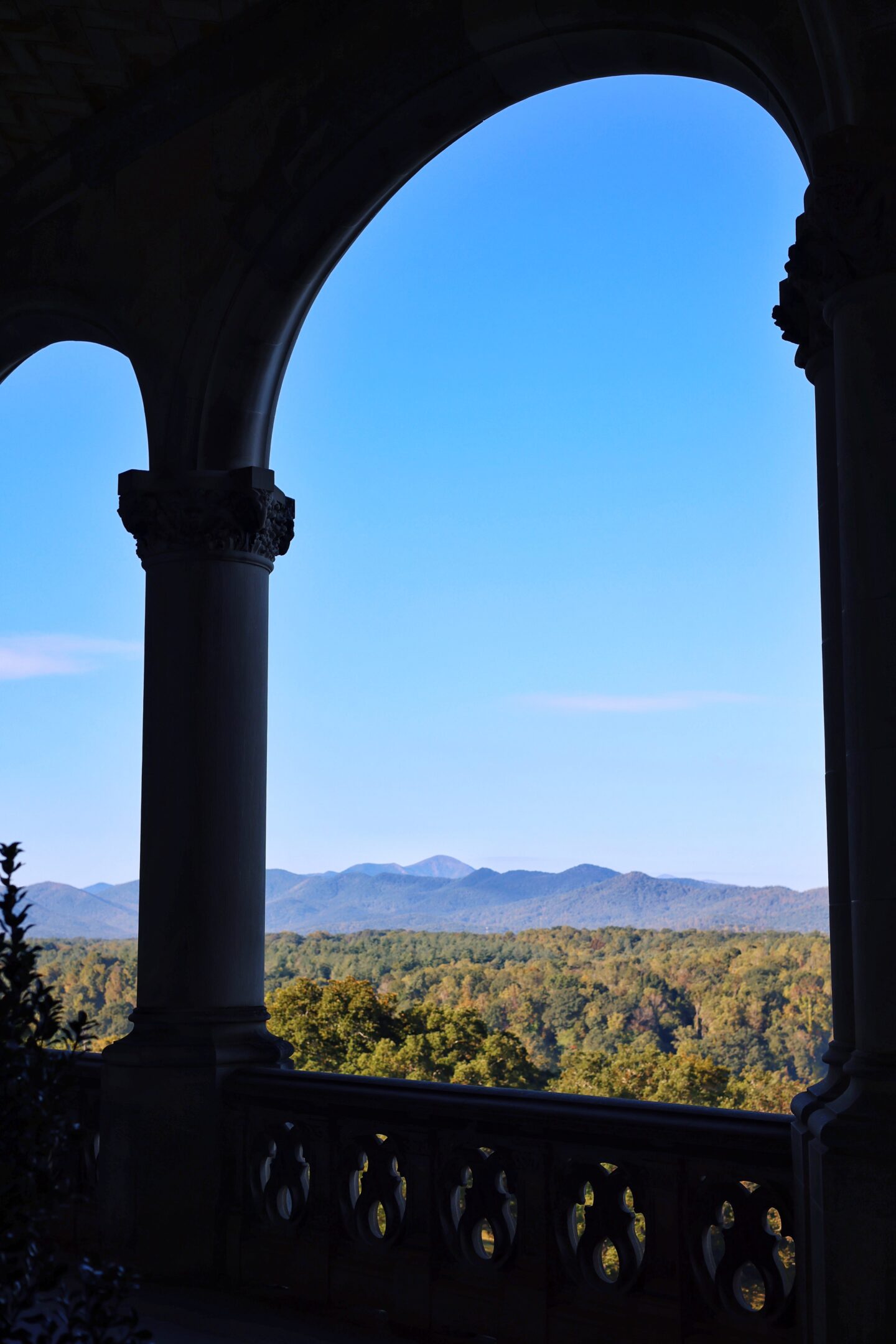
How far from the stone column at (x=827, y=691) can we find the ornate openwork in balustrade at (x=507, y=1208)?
24 cm

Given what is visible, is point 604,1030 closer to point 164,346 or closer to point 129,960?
point 129,960

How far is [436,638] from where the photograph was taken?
10462cm

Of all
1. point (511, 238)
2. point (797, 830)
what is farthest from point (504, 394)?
point (797, 830)

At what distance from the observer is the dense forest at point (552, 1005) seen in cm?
2920

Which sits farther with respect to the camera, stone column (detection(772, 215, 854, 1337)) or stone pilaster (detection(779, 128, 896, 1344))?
stone column (detection(772, 215, 854, 1337))

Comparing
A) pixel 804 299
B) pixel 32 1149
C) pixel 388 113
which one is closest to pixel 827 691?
pixel 804 299

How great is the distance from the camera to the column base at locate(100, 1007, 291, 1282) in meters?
6.55

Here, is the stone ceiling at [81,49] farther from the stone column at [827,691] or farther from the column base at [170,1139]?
the column base at [170,1139]

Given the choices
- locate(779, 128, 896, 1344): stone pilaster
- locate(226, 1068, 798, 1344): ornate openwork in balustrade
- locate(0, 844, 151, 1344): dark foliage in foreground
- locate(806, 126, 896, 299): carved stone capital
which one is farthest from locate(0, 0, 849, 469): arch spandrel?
locate(0, 844, 151, 1344): dark foliage in foreground

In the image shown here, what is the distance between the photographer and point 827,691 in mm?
4871

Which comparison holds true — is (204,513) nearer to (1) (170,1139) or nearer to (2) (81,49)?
(2) (81,49)

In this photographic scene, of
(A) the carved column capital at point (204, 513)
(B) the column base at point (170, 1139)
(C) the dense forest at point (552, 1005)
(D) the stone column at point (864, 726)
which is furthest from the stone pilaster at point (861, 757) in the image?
(C) the dense forest at point (552, 1005)

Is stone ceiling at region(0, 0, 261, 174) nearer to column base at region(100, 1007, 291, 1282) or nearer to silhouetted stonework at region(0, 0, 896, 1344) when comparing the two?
silhouetted stonework at region(0, 0, 896, 1344)

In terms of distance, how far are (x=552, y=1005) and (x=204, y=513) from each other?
41.8 metres
